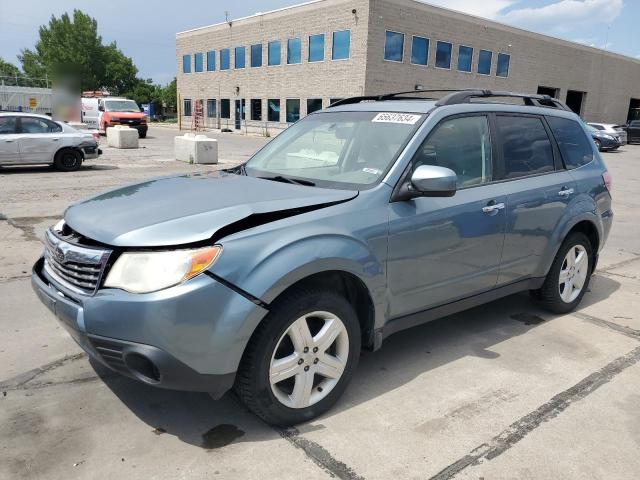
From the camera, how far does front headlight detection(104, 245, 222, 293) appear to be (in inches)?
98.6

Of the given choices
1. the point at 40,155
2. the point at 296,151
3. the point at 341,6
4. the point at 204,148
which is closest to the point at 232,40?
the point at 341,6

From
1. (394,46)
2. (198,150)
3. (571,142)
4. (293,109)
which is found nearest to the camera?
(571,142)

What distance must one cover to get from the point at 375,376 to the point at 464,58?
3746 centimetres

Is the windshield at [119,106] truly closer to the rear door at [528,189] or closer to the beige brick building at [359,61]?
the beige brick building at [359,61]

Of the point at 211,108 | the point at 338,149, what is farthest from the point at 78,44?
the point at 338,149

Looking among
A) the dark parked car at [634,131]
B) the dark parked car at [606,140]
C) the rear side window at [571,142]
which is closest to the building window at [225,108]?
the dark parked car at [606,140]

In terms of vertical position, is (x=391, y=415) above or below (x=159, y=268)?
below

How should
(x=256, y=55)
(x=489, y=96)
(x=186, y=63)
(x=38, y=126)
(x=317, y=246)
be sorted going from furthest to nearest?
1. (x=186, y=63)
2. (x=256, y=55)
3. (x=38, y=126)
4. (x=489, y=96)
5. (x=317, y=246)

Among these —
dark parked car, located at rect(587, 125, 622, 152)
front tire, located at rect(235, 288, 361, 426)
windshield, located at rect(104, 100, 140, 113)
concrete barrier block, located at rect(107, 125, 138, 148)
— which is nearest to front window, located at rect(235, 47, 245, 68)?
windshield, located at rect(104, 100, 140, 113)

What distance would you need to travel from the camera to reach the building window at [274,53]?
125 feet

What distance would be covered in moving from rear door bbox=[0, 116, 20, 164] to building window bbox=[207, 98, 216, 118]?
111 feet

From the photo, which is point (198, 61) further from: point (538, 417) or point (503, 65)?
point (538, 417)

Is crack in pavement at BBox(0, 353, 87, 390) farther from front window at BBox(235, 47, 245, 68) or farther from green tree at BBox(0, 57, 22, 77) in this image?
green tree at BBox(0, 57, 22, 77)

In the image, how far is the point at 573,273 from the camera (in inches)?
190
